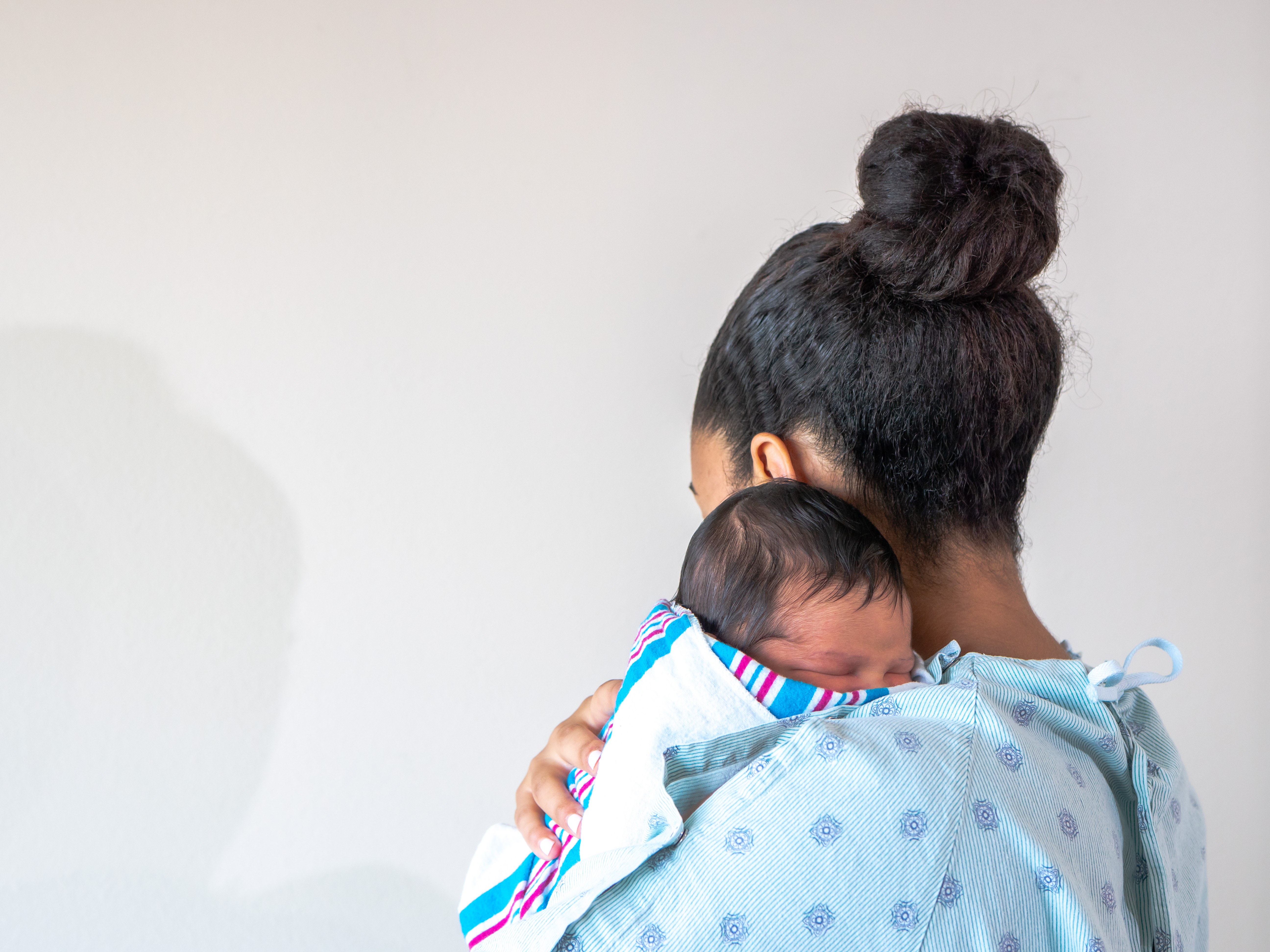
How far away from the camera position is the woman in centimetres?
61

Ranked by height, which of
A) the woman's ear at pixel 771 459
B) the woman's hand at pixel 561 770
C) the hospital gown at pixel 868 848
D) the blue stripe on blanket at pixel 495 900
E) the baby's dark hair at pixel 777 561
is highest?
the woman's ear at pixel 771 459

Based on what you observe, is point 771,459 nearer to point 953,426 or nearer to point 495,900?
point 953,426

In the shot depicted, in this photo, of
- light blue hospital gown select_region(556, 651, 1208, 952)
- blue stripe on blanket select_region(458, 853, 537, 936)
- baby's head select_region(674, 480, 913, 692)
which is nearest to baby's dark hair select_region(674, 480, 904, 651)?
baby's head select_region(674, 480, 913, 692)

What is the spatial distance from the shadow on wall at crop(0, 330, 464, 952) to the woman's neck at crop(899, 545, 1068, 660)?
0.84 metres

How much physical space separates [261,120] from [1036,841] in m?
1.19

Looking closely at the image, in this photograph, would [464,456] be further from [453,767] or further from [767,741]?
[767,741]

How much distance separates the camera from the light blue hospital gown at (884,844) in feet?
1.54

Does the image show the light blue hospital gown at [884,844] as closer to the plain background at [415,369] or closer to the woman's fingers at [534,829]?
the woman's fingers at [534,829]

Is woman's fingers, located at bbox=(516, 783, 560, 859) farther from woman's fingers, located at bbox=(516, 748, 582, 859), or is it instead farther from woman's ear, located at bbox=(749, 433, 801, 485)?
woman's ear, located at bbox=(749, 433, 801, 485)

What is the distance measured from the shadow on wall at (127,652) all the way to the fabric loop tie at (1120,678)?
3.21 ft

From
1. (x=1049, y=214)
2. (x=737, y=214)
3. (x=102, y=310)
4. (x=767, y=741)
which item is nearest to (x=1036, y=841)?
(x=767, y=741)

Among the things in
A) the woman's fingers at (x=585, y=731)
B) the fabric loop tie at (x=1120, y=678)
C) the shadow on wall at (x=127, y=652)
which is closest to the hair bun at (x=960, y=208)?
the fabric loop tie at (x=1120, y=678)

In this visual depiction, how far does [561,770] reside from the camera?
0.77 metres

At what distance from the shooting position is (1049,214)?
0.70 meters
